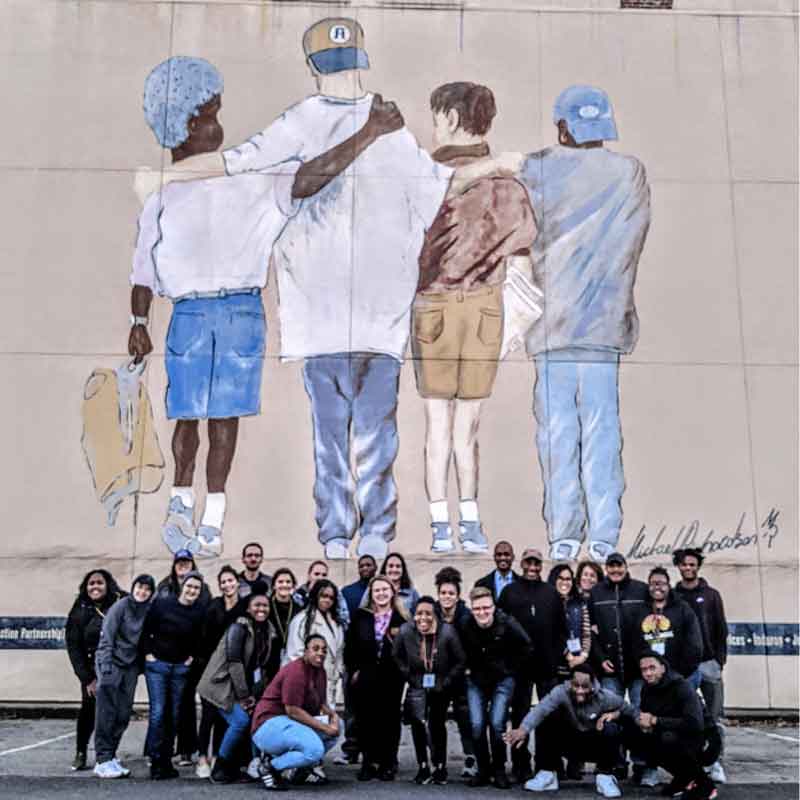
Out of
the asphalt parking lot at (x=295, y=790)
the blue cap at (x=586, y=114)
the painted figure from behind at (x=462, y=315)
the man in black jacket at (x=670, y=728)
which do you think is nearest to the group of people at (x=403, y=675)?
the man in black jacket at (x=670, y=728)

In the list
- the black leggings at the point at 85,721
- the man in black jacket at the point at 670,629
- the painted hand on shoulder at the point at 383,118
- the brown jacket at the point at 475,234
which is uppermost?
the painted hand on shoulder at the point at 383,118

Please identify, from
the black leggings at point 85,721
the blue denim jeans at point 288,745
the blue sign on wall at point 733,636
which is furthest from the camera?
the blue sign on wall at point 733,636

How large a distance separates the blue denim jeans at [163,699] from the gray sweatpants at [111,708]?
0.19 m

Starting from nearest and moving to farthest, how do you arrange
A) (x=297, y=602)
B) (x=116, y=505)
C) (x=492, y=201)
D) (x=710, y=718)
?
(x=710, y=718), (x=297, y=602), (x=116, y=505), (x=492, y=201)

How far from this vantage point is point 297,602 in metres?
7.84

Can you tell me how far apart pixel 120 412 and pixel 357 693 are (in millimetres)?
6269

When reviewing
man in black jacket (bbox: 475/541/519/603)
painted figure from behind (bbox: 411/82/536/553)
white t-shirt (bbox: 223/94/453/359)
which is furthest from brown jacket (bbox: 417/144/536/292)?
man in black jacket (bbox: 475/541/519/603)

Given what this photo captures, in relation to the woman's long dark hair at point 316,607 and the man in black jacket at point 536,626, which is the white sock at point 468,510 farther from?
the woman's long dark hair at point 316,607

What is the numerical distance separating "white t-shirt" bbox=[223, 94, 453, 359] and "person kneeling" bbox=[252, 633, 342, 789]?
623cm

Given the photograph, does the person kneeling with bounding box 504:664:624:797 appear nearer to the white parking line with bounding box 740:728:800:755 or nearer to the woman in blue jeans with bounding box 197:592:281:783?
the woman in blue jeans with bounding box 197:592:281:783

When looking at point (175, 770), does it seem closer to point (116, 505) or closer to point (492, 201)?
point (116, 505)

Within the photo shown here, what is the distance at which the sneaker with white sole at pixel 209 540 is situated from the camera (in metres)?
12.3

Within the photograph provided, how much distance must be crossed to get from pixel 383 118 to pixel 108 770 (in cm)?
938

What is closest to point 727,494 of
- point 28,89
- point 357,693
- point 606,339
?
point 606,339
